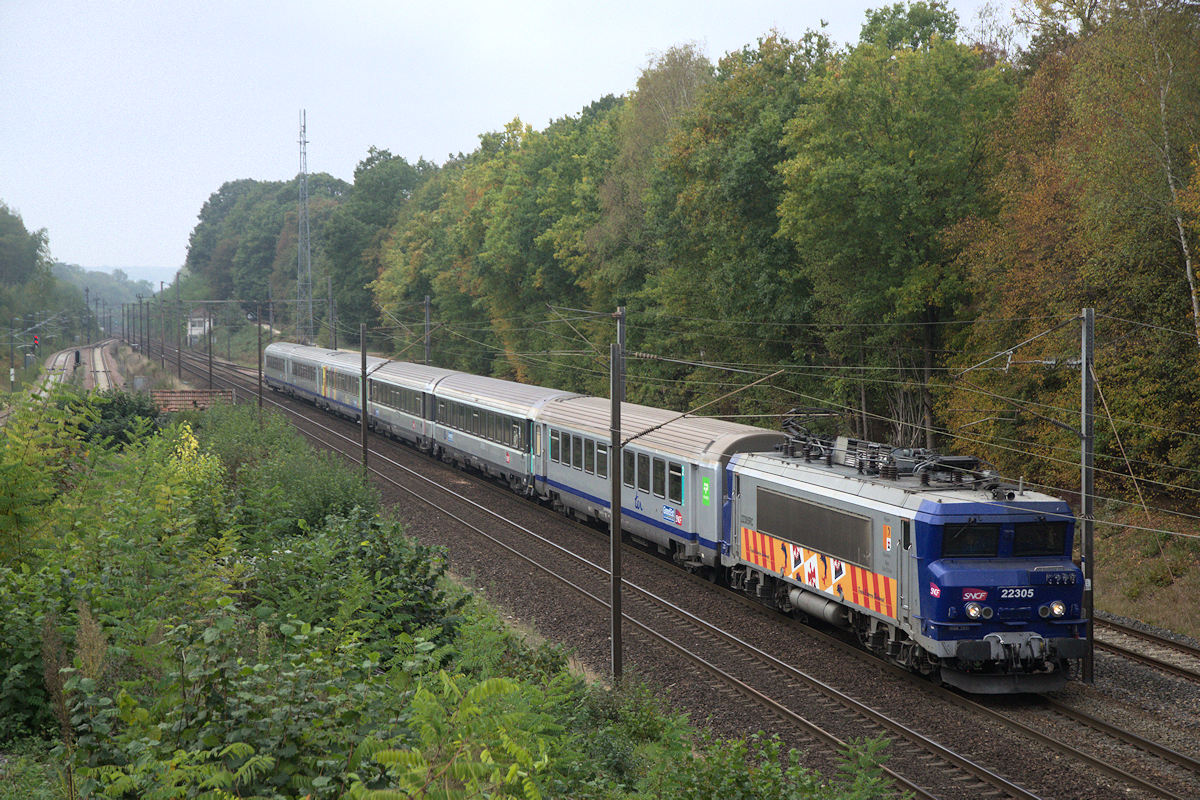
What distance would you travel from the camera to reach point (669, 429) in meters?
24.3

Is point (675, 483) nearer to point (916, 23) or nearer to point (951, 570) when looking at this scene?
point (951, 570)

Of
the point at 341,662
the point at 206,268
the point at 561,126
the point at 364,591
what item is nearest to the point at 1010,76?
the point at 364,591

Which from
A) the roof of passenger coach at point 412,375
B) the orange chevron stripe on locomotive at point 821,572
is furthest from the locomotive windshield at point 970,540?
the roof of passenger coach at point 412,375

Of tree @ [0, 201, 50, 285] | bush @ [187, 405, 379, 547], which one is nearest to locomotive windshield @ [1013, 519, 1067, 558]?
bush @ [187, 405, 379, 547]

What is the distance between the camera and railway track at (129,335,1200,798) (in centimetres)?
1248

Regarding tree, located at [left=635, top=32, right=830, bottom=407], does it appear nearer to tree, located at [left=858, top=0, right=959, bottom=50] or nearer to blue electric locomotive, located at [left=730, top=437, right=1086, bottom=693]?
tree, located at [left=858, top=0, right=959, bottom=50]

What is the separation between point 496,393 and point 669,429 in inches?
515

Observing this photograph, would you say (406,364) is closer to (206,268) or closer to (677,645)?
(677,645)

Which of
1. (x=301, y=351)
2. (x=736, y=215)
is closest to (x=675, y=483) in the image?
(x=736, y=215)

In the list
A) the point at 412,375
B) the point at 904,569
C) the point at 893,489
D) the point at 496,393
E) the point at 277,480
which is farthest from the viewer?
the point at 412,375

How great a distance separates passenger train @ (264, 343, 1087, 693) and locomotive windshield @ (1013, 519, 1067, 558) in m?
0.02

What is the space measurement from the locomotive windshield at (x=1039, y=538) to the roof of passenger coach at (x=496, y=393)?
19.1 metres

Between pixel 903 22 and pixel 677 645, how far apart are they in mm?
32496

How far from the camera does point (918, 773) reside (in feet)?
42.0
